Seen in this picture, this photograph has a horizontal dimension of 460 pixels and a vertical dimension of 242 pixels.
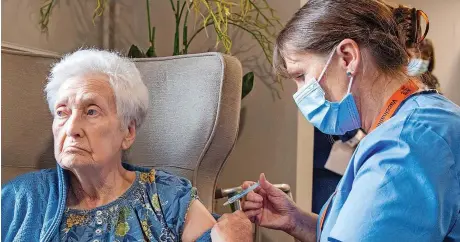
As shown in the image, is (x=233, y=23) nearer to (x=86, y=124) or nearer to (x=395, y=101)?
(x=86, y=124)

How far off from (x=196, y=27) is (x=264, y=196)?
1259mm

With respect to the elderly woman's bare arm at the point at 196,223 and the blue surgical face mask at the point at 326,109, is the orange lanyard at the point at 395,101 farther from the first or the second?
the elderly woman's bare arm at the point at 196,223

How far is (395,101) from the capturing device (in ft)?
4.21

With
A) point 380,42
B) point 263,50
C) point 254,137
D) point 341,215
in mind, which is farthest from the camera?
point 254,137

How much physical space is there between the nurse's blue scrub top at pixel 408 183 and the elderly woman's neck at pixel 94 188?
645 mm

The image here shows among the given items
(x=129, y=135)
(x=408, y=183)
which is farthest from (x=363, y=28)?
(x=129, y=135)

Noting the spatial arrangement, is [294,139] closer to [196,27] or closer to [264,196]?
[196,27]

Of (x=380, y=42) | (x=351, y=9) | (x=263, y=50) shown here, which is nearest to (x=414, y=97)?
(x=380, y=42)

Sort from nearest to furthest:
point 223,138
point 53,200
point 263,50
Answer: point 53,200 < point 223,138 < point 263,50

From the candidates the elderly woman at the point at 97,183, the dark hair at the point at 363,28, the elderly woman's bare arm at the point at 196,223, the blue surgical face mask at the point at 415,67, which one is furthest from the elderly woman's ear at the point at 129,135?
the blue surgical face mask at the point at 415,67

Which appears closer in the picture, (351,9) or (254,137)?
(351,9)

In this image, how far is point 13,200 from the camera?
4.84ft

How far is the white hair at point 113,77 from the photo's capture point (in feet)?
5.07

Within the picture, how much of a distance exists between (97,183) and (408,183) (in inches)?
32.3
